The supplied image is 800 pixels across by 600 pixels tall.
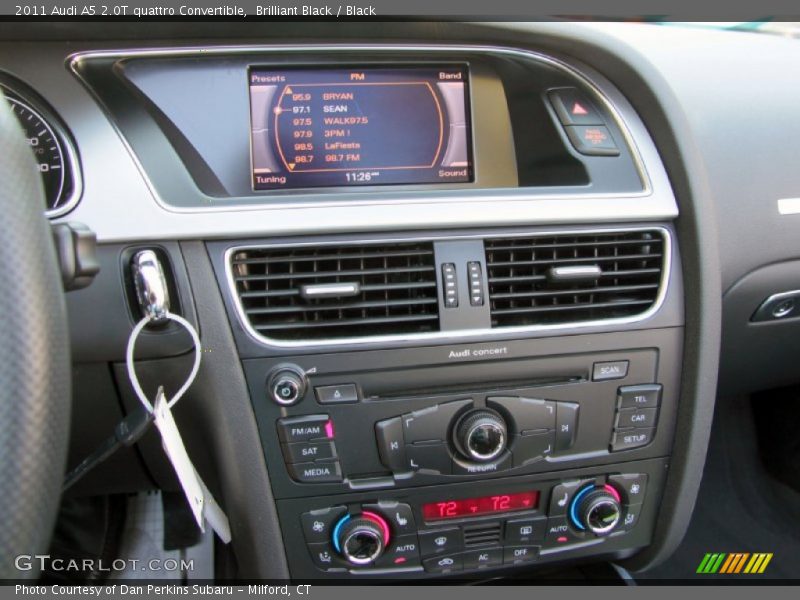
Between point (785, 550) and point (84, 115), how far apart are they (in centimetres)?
219

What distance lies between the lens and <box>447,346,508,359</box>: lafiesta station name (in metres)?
1.38

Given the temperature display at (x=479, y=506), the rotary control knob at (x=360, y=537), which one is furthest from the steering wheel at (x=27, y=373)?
the temperature display at (x=479, y=506)

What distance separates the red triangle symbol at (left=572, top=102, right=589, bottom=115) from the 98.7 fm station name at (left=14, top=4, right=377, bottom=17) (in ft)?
1.59

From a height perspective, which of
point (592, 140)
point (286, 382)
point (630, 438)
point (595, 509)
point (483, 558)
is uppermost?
point (592, 140)

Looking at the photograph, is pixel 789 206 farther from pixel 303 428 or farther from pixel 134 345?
pixel 134 345

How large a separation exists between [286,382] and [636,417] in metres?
0.75

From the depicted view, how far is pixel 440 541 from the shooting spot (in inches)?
60.2

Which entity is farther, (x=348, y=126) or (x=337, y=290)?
(x=348, y=126)

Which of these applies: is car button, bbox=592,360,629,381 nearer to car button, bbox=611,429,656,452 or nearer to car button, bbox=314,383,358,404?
car button, bbox=611,429,656,452

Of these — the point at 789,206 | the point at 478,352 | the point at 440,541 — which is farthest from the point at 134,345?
the point at 789,206

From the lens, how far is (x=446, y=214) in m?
1.35

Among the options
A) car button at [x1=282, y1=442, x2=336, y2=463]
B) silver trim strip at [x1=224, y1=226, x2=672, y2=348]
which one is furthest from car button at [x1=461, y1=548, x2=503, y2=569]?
silver trim strip at [x1=224, y1=226, x2=672, y2=348]

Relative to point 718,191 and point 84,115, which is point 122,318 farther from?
point 718,191

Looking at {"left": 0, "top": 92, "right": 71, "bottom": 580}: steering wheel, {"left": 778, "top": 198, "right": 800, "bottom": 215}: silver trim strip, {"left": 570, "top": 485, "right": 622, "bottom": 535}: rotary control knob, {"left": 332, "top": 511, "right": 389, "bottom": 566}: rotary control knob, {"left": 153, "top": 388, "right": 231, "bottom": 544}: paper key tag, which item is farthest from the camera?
{"left": 778, "top": 198, "right": 800, "bottom": 215}: silver trim strip
